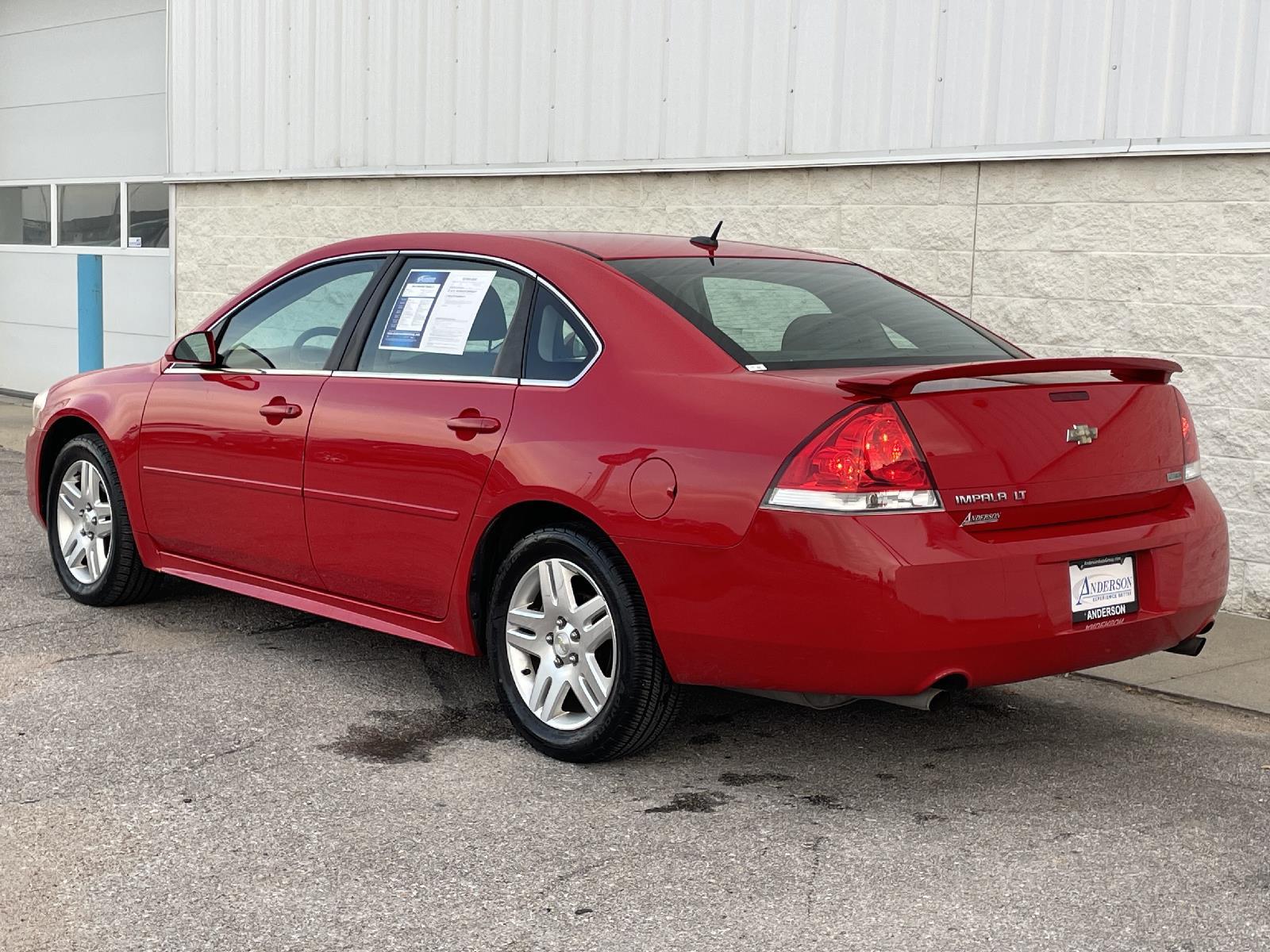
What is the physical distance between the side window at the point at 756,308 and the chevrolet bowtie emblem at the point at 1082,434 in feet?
2.86

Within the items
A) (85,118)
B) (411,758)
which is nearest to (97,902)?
A: (411,758)

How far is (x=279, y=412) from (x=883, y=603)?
8.08 feet

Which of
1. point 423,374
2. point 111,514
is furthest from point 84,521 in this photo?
point 423,374

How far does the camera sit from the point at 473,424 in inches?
190

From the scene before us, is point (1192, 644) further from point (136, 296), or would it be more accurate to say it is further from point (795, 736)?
point (136, 296)

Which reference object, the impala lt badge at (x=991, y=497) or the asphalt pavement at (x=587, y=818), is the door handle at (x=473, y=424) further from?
the impala lt badge at (x=991, y=497)

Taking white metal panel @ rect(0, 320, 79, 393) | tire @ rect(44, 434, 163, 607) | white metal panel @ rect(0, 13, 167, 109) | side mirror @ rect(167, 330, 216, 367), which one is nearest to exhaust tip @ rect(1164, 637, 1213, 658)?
side mirror @ rect(167, 330, 216, 367)

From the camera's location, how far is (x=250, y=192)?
12.4m

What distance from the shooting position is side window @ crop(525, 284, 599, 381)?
15.5 feet

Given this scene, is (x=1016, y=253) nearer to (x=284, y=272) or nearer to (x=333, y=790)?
(x=284, y=272)

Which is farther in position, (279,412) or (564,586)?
(279,412)

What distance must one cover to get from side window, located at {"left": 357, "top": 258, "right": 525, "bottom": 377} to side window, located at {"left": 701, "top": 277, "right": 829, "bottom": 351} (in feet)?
2.08

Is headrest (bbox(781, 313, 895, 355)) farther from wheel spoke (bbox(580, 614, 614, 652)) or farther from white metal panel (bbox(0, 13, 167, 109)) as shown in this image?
white metal panel (bbox(0, 13, 167, 109))

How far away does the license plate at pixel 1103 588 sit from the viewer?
4254mm
